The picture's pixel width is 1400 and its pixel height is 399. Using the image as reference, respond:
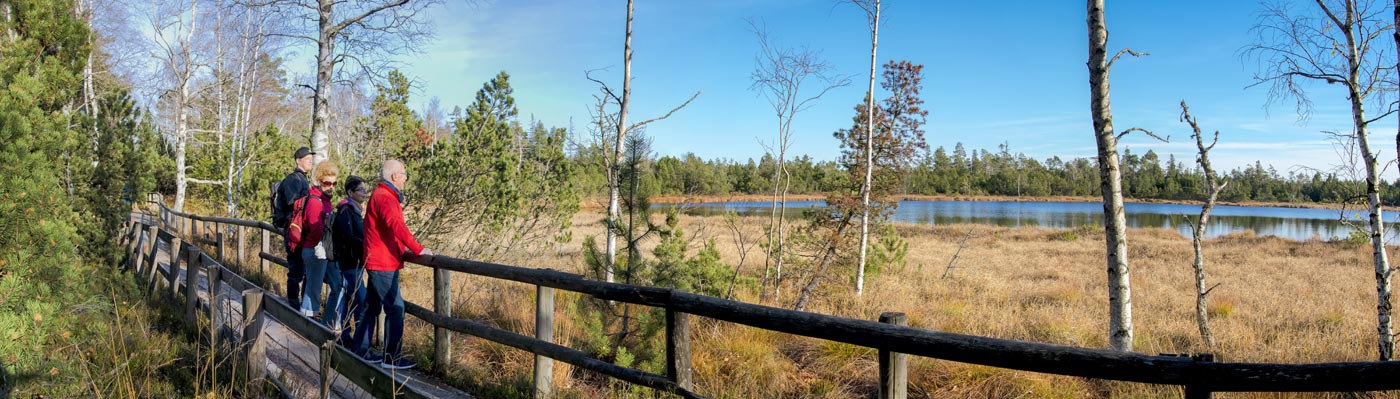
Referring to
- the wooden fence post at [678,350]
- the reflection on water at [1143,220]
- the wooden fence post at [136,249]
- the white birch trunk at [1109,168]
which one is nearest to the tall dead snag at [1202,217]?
the white birch trunk at [1109,168]

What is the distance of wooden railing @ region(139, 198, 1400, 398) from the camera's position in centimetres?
203

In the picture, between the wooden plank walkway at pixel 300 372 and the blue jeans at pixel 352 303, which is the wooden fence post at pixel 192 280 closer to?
the wooden plank walkway at pixel 300 372

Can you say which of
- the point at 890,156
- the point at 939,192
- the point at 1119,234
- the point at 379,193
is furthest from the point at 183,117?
the point at 939,192

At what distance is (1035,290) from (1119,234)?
27.2 ft

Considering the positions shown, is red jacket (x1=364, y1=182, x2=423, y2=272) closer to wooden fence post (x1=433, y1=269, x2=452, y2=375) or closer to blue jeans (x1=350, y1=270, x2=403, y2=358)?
blue jeans (x1=350, y1=270, x2=403, y2=358)

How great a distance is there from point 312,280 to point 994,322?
7.22m

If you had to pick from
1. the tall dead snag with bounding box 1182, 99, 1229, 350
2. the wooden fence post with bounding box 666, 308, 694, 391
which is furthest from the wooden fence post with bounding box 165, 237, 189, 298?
the tall dead snag with bounding box 1182, 99, 1229, 350

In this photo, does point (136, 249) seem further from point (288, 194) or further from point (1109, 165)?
point (1109, 165)

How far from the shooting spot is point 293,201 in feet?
19.4

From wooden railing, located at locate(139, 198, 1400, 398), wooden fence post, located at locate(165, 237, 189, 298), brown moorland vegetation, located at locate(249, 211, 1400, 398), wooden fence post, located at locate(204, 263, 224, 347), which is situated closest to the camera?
wooden railing, located at locate(139, 198, 1400, 398)

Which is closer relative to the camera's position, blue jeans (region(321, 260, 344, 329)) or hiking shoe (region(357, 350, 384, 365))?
hiking shoe (region(357, 350, 384, 365))

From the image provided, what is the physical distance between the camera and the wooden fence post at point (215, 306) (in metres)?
4.13

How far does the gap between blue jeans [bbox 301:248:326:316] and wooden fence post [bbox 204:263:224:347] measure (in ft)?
4.32

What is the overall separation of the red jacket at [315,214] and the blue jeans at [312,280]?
0.58 ft
